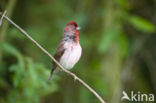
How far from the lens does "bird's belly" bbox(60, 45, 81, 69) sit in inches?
193

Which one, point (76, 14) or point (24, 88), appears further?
point (76, 14)

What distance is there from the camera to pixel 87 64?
6500 mm

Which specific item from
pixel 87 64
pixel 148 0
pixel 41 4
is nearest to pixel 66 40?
pixel 87 64

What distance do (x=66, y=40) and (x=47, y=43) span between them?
1.81m

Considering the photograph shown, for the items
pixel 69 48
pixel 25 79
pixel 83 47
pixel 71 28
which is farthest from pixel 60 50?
pixel 83 47

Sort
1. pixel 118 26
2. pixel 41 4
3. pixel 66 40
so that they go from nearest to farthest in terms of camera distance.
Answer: pixel 66 40
pixel 118 26
pixel 41 4

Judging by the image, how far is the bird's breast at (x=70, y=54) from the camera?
16.1 ft

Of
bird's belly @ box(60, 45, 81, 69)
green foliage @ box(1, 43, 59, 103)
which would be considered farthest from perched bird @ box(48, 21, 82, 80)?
green foliage @ box(1, 43, 59, 103)

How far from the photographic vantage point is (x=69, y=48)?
16.5 ft

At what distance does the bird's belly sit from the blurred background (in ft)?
1.97

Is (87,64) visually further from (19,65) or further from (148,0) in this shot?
(148,0)

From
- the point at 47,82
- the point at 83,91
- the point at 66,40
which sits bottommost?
the point at 83,91

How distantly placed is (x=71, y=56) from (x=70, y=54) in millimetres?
30

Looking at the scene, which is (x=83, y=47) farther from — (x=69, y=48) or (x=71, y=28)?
(x=71, y=28)
